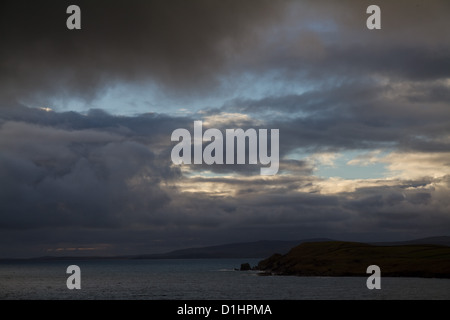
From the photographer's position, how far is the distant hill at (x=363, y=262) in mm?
148125

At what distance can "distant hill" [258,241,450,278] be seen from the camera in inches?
5832

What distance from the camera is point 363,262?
6663 inches

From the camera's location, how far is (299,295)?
97.0m

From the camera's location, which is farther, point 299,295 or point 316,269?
point 316,269
